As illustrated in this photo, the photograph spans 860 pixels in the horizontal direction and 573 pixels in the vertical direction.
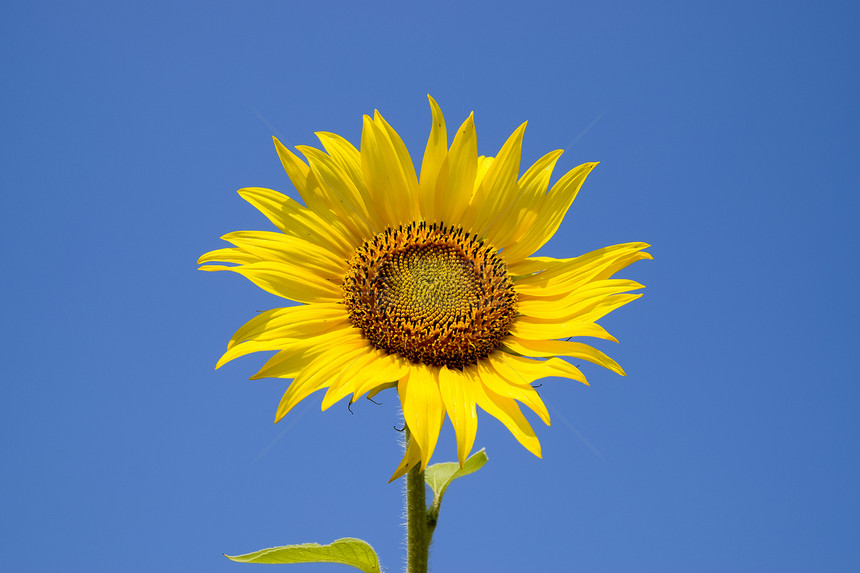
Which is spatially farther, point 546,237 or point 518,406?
point 546,237

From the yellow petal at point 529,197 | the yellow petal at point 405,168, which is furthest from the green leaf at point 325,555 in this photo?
the yellow petal at point 529,197

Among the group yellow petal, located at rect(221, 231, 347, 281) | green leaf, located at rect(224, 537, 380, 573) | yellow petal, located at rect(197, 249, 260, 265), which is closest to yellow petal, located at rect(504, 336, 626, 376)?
yellow petal, located at rect(221, 231, 347, 281)

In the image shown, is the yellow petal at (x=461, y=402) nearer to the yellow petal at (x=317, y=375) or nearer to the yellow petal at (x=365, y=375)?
the yellow petal at (x=365, y=375)

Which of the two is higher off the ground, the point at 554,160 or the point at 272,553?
the point at 554,160

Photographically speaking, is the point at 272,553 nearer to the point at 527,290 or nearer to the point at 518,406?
the point at 518,406

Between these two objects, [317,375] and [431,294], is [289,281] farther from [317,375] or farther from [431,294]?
[431,294]

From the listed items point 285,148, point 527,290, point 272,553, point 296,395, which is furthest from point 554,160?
point 272,553

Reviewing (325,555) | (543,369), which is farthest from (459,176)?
(325,555)

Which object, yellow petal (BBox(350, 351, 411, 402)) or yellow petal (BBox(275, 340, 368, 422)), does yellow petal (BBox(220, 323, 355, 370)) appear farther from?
yellow petal (BBox(350, 351, 411, 402))
